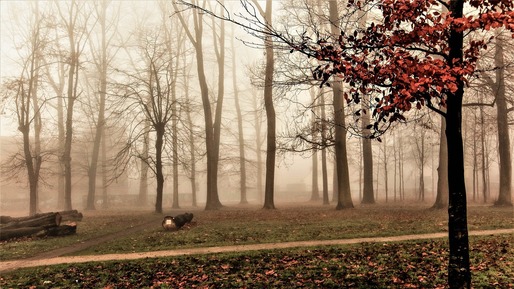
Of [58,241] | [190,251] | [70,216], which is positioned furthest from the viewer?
[70,216]

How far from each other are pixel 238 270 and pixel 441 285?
380 cm

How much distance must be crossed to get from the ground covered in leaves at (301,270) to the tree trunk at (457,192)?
115 cm

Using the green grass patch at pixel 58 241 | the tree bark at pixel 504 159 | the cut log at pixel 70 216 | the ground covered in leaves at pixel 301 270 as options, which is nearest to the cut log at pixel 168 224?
the green grass patch at pixel 58 241

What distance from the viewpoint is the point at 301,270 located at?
7.86 metres

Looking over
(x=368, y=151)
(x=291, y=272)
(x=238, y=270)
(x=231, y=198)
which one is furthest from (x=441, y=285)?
(x=231, y=198)

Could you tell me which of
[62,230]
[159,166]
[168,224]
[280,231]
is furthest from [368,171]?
[62,230]

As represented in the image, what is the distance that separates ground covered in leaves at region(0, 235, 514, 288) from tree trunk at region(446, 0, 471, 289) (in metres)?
1.15

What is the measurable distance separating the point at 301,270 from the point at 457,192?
3558 mm

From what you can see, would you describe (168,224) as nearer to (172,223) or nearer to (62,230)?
(172,223)

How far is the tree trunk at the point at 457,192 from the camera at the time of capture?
214 inches

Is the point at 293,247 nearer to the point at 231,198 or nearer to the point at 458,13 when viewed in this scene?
the point at 458,13

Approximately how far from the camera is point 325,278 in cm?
723

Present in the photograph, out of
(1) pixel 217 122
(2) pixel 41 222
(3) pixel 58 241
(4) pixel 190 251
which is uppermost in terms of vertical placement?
(1) pixel 217 122

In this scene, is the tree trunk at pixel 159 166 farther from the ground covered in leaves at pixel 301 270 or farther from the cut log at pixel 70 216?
the ground covered in leaves at pixel 301 270
